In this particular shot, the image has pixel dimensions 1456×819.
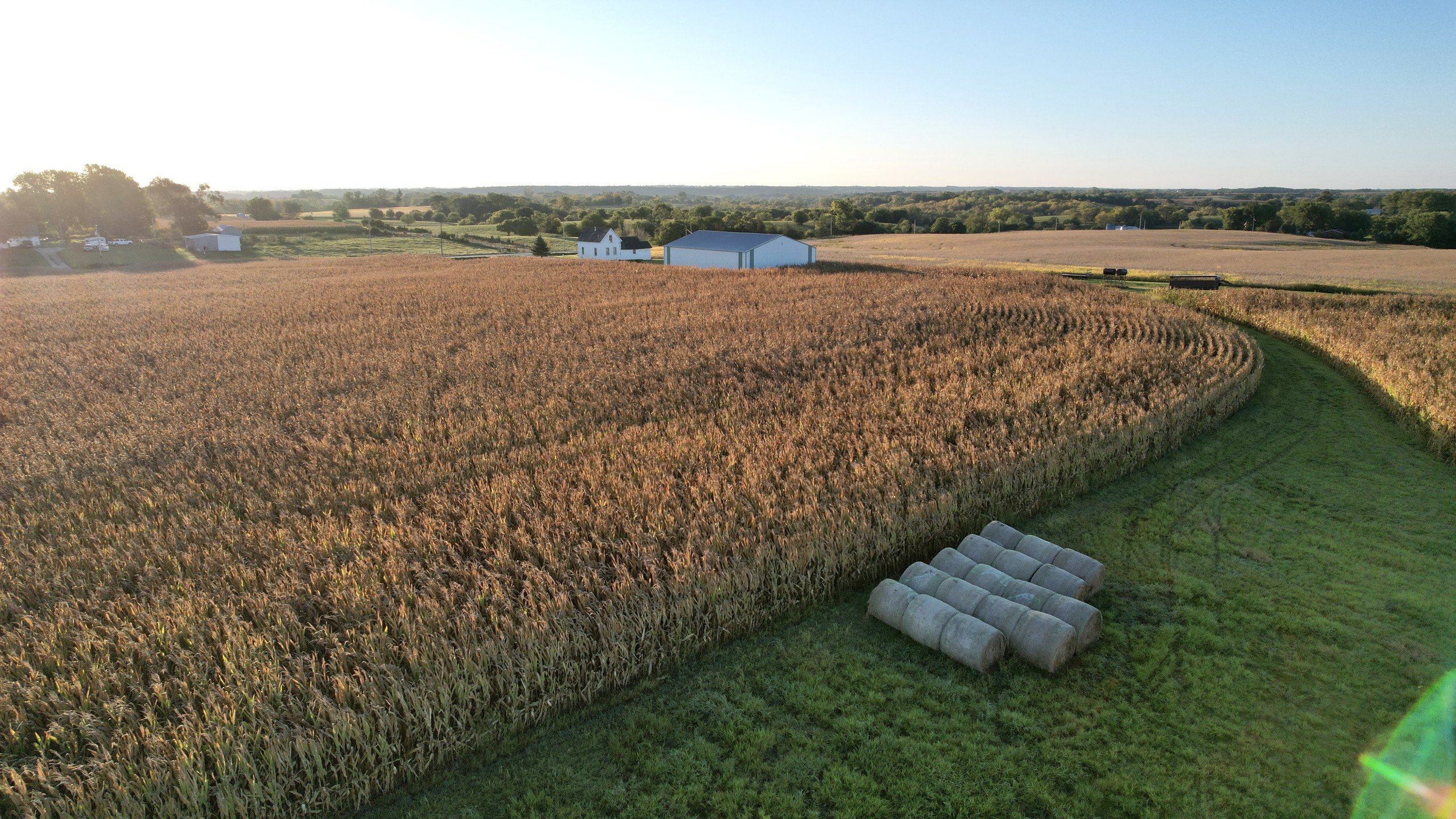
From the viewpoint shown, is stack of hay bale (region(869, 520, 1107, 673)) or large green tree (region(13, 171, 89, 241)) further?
large green tree (region(13, 171, 89, 241))

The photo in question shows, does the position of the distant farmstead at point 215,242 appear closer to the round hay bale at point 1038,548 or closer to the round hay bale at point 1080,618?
the round hay bale at point 1038,548

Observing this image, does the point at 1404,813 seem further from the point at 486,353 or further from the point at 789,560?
the point at 486,353

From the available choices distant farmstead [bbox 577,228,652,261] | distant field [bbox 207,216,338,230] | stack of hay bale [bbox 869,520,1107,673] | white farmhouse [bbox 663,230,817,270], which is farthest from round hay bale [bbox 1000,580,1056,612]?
distant field [bbox 207,216,338,230]

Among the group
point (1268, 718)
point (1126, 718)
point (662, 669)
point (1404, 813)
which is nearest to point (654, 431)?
point (662, 669)

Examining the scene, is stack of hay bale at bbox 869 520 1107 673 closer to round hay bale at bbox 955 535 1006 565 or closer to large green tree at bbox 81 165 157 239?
round hay bale at bbox 955 535 1006 565

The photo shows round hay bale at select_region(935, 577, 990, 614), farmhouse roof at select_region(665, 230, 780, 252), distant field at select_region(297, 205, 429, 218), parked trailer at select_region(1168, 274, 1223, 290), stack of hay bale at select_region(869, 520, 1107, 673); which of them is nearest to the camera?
stack of hay bale at select_region(869, 520, 1107, 673)

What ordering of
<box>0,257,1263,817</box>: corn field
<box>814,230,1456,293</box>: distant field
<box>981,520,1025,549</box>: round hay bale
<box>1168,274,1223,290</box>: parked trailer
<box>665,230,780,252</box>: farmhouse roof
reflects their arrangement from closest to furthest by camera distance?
1. <box>0,257,1263,817</box>: corn field
2. <box>981,520,1025,549</box>: round hay bale
3. <box>1168,274,1223,290</box>: parked trailer
4. <box>814,230,1456,293</box>: distant field
5. <box>665,230,780,252</box>: farmhouse roof

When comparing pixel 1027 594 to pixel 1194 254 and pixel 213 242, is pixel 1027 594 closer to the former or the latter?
pixel 1194 254
